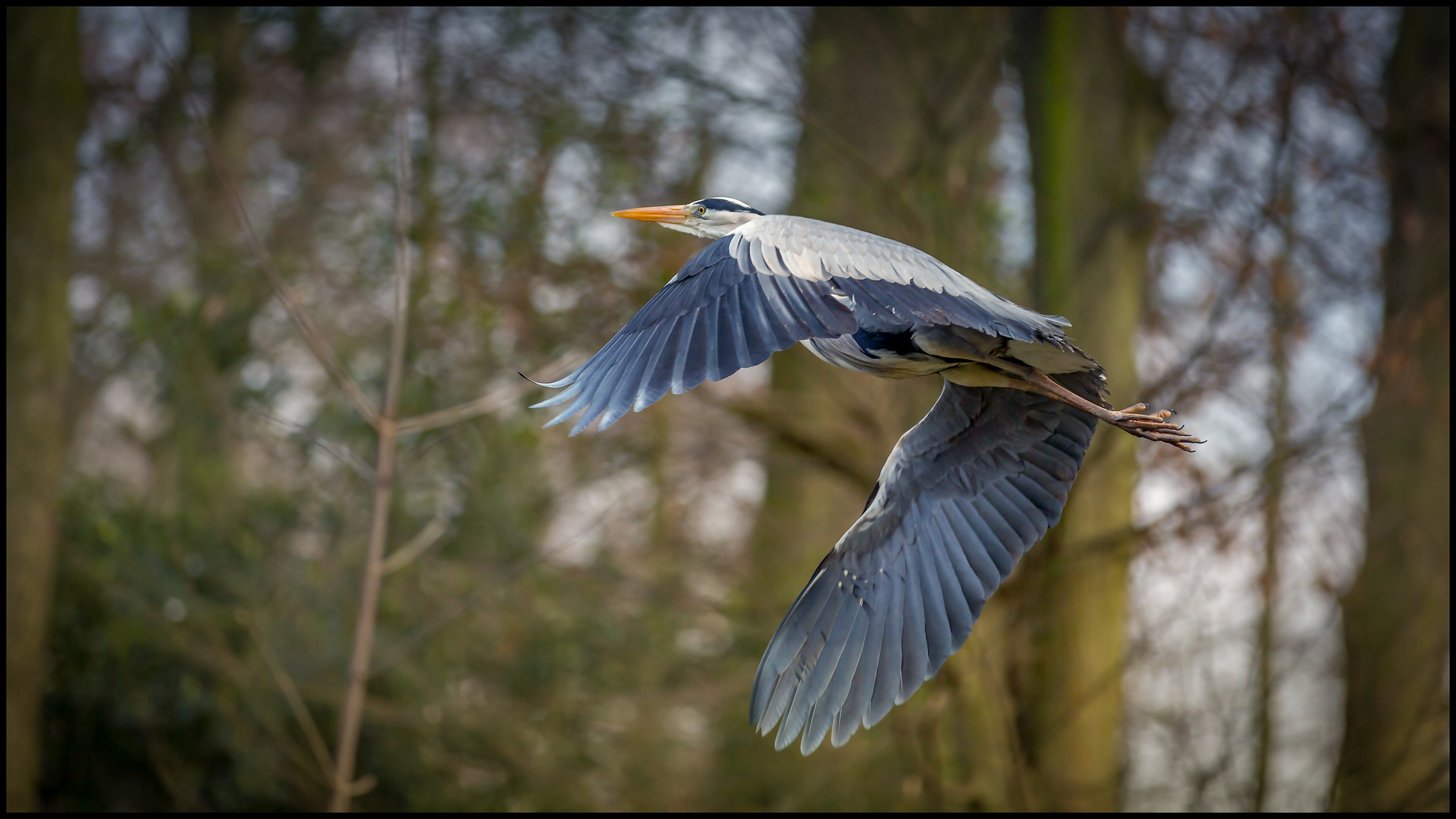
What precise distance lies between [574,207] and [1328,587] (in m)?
4.48

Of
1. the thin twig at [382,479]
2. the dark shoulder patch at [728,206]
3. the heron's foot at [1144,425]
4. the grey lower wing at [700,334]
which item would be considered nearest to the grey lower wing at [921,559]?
the heron's foot at [1144,425]

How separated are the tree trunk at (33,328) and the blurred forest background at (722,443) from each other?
0.9 inches

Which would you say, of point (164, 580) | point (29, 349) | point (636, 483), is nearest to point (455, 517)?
point (636, 483)

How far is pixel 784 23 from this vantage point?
5.90 meters

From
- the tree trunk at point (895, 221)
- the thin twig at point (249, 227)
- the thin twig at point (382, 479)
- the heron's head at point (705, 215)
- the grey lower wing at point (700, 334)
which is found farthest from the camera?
the tree trunk at point (895, 221)

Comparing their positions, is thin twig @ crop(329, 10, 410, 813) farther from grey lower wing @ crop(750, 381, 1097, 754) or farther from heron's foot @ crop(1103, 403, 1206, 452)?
heron's foot @ crop(1103, 403, 1206, 452)

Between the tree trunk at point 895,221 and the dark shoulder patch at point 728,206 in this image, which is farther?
the tree trunk at point 895,221

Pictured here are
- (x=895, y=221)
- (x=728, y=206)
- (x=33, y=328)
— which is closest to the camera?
(x=728, y=206)

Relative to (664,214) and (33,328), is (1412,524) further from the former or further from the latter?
(33,328)

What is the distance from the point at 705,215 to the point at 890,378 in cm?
91

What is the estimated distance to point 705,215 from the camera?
3373 millimetres

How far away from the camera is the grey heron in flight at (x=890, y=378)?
6.59 feet

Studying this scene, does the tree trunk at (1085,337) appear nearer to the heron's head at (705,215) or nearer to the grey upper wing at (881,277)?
the heron's head at (705,215)

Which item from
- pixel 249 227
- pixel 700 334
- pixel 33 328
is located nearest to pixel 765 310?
pixel 700 334
